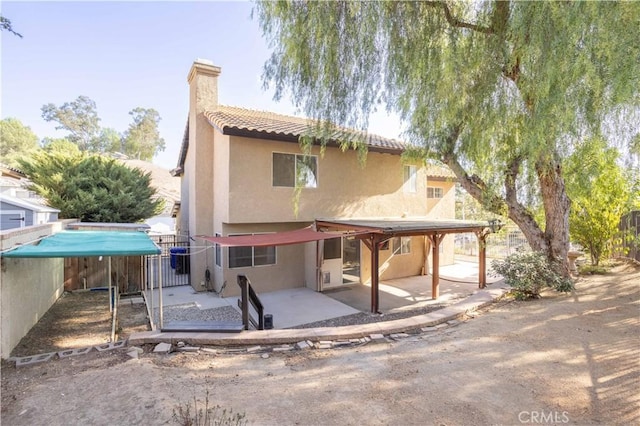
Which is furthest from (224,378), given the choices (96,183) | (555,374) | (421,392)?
(96,183)

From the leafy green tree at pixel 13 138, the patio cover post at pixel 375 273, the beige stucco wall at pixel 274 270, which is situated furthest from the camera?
the leafy green tree at pixel 13 138

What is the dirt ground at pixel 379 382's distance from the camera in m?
4.01

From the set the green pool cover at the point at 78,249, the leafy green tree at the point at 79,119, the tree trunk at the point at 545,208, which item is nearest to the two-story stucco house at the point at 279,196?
the tree trunk at the point at 545,208

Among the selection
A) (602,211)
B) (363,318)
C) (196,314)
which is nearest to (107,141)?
(196,314)

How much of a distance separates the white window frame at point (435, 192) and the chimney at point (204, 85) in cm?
1188

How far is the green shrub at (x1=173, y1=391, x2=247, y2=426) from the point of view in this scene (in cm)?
362

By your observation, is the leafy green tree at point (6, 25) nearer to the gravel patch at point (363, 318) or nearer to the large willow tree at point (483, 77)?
the large willow tree at point (483, 77)

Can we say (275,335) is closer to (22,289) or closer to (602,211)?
(22,289)

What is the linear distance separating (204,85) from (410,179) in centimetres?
1046

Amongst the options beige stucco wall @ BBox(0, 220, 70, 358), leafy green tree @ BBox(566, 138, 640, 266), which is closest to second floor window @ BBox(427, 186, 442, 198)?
leafy green tree @ BBox(566, 138, 640, 266)

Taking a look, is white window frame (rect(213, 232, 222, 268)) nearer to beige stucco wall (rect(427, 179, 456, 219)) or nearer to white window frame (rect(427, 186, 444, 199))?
beige stucco wall (rect(427, 179, 456, 219))

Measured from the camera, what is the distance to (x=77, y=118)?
1826 inches

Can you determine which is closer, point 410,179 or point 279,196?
point 279,196

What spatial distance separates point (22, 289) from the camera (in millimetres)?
7074
